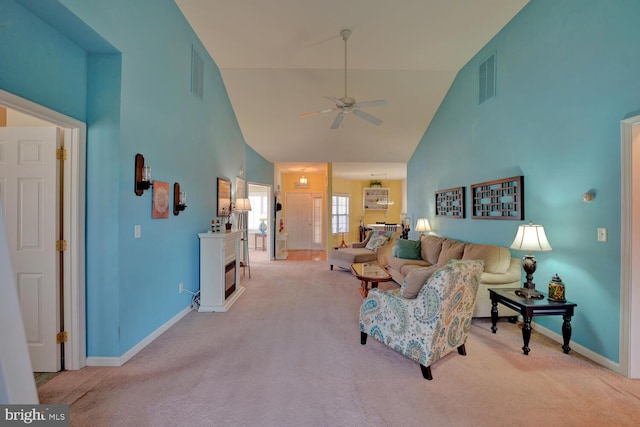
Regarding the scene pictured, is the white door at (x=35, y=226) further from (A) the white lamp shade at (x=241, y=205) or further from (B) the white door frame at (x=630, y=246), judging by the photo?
(B) the white door frame at (x=630, y=246)

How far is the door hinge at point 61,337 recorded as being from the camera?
2343mm

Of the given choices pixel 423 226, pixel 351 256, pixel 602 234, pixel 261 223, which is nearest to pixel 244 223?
pixel 261 223

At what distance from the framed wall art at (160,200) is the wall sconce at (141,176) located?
0.20m

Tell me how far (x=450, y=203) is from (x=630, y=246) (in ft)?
9.60

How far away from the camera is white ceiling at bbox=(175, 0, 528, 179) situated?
11.1ft

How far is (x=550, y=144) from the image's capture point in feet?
9.83

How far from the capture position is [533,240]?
2771mm

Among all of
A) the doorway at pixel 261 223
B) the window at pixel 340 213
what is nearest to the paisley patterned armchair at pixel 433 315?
the doorway at pixel 261 223

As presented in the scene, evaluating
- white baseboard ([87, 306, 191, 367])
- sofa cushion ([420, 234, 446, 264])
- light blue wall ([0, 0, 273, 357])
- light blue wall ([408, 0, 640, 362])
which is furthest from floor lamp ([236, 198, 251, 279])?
light blue wall ([408, 0, 640, 362])

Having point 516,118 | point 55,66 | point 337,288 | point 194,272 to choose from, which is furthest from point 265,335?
point 516,118

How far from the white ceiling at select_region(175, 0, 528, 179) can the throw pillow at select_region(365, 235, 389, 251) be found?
198 cm

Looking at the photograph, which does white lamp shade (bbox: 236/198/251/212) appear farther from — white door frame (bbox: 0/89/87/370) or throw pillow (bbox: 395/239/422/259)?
white door frame (bbox: 0/89/87/370)

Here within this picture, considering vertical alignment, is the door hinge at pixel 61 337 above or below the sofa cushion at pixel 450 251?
below

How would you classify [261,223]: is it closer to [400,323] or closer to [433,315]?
[400,323]
